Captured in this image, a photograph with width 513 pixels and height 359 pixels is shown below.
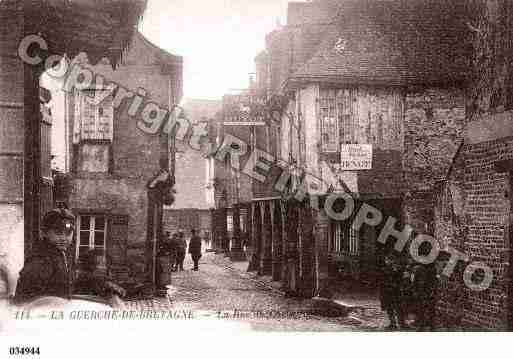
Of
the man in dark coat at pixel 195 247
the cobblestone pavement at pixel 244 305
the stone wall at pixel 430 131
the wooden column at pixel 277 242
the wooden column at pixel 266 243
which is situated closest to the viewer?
the cobblestone pavement at pixel 244 305

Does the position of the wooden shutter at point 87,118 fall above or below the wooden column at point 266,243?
above

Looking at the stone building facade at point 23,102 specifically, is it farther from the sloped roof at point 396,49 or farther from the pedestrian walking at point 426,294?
the sloped roof at point 396,49

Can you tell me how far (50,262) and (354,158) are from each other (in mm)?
9023

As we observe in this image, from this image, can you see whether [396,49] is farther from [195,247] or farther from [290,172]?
[195,247]

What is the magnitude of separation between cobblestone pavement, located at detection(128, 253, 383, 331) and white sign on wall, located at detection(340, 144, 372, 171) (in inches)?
132

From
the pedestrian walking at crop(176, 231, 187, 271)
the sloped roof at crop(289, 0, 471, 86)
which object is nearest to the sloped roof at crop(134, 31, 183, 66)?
the sloped roof at crop(289, 0, 471, 86)

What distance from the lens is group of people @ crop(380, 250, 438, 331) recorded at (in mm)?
10000

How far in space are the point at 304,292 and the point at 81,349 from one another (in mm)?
8985

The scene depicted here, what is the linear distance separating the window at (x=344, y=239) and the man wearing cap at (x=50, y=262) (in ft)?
34.5

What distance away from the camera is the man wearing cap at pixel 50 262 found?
645 centimetres

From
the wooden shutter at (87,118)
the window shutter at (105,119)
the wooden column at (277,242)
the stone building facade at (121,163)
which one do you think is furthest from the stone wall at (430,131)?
the wooden shutter at (87,118)

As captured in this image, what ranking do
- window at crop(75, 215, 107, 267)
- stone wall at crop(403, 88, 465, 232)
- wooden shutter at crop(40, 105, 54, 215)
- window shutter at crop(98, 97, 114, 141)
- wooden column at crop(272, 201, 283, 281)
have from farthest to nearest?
wooden column at crop(272, 201, 283, 281), stone wall at crop(403, 88, 465, 232), window shutter at crop(98, 97, 114, 141), window at crop(75, 215, 107, 267), wooden shutter at crop(40, 105, 54, 215)

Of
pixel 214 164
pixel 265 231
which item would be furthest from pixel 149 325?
pixel 214 164

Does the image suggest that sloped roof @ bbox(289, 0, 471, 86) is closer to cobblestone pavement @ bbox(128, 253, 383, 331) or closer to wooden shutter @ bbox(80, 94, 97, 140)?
wooden shutter @ bbox(80, 94, 97, 140)
